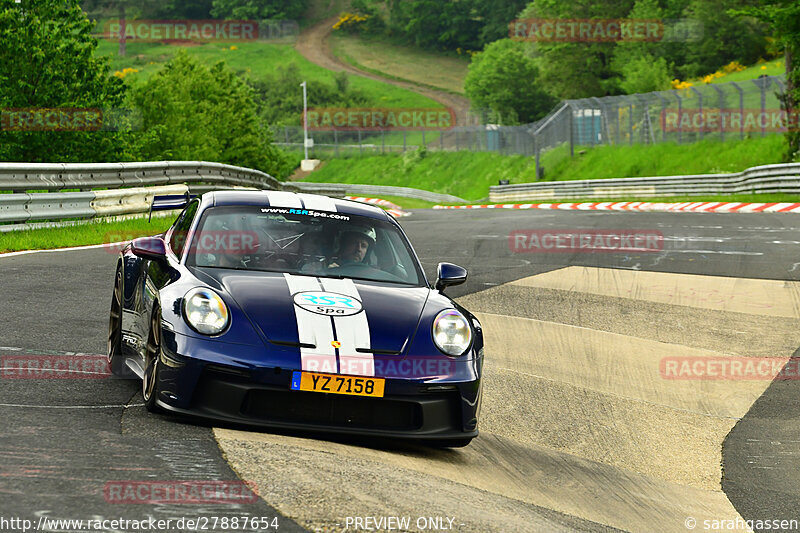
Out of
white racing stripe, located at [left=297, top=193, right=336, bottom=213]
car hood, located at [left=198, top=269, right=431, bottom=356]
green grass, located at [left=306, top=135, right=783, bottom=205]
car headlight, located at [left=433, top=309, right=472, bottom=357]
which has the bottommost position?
green grass, located at [left=306, top=135, right=783, bottom=205]

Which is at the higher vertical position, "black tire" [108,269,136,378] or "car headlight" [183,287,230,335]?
"car headlight" [183,287,230,335]

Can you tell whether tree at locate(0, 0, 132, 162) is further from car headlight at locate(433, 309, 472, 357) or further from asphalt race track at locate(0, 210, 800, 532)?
car headlight at locate(433, 309, 472, 357)

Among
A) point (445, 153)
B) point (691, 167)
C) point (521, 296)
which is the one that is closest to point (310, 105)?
point (445, 153)

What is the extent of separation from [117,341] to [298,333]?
2.04 meters

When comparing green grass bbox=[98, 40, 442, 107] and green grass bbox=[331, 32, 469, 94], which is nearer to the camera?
green grass bbox=[98, 40, 442, 107]

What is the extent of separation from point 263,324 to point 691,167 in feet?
130

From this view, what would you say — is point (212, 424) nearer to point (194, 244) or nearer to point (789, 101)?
point (194, 244)

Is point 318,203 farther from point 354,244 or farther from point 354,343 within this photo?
point 354,343

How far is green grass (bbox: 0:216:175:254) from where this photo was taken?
48.0 feet

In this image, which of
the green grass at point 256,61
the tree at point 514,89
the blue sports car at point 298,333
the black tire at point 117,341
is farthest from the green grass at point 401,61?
the blue sports car at point 298,333

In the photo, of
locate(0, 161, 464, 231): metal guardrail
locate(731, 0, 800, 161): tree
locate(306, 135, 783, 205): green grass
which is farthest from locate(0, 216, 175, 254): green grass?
locate(306, 135, 783, 205): green grass

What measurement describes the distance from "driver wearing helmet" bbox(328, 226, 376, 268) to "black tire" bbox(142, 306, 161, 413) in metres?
1.23

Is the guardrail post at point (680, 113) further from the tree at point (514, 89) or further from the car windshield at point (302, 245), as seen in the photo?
the tree at point (514, 89)

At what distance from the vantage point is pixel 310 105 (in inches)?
4466
